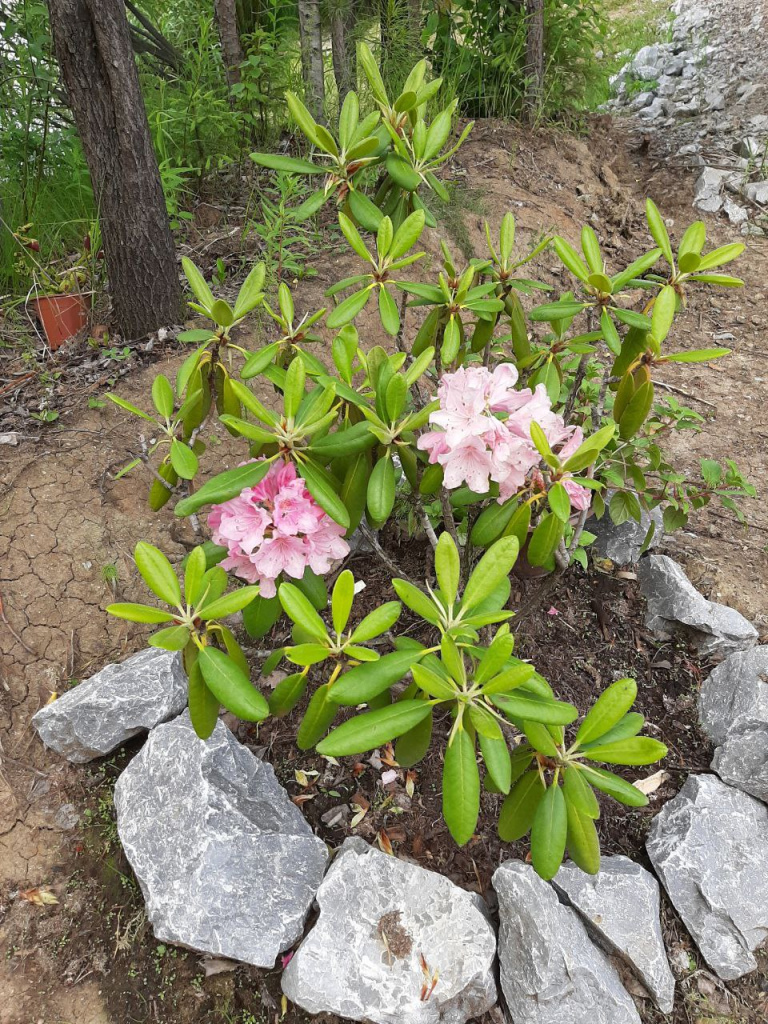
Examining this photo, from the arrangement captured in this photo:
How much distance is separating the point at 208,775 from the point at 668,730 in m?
1.16

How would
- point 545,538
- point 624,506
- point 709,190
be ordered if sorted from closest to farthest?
1. point 545,538
2. point 624,506
3. point 709,190

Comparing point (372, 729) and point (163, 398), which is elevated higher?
point (163, 398)

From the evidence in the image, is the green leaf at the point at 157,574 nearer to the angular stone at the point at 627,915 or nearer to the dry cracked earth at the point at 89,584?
the dry cracked earth at the point at 89,584

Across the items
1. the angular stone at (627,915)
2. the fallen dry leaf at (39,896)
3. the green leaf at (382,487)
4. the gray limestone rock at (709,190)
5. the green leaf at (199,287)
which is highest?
the green leaf at (199,287)

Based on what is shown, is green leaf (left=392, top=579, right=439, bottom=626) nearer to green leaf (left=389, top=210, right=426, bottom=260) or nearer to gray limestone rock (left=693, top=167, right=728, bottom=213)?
green leaf (left=389, top=210, right=426, bottom=260)

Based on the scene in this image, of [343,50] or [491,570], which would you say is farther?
[343,50]

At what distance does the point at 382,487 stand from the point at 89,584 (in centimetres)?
115

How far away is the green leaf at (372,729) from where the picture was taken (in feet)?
3.49

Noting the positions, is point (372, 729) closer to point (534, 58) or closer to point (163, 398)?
point (163, 398)

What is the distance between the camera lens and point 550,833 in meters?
1.21

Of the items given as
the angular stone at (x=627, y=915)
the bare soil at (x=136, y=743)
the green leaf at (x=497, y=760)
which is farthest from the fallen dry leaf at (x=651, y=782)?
the green leaf at (x=497, y=760)

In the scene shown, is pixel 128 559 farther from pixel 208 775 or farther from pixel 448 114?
pixel 448 114

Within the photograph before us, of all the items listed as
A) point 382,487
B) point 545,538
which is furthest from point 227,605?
point 545,538

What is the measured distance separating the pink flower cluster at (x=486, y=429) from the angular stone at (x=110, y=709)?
0.93m
